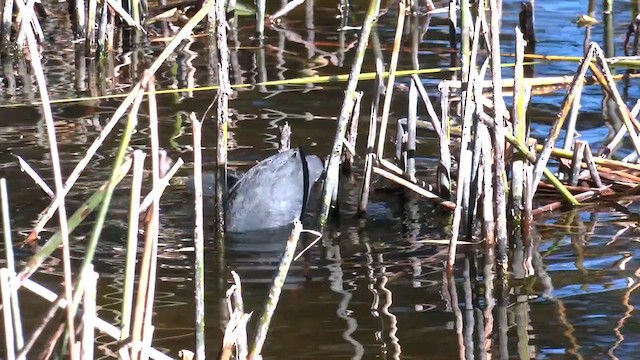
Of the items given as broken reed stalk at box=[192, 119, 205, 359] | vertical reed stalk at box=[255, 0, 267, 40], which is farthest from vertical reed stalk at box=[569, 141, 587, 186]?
vertical reed stalk at box=[255, 0, 267, 40]

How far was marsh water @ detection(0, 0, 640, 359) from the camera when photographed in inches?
130

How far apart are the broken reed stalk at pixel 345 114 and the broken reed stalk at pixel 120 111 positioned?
73 centimetres

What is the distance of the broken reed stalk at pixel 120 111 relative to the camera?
2.26m

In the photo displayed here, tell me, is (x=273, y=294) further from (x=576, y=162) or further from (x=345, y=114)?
(x=576, y=162)

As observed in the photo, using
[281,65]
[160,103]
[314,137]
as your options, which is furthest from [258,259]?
[281,65]

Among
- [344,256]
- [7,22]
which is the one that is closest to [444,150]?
[344,256]

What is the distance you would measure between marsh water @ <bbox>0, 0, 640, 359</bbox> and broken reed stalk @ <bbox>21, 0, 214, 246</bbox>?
46 cm

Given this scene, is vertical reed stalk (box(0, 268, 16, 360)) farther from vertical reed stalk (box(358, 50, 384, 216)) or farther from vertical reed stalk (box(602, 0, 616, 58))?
vertical reed stalk (box(602, 0, 616, 58))

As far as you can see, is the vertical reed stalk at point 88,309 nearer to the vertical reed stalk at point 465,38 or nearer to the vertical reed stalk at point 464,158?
the vertical reed stalk at point 464,158

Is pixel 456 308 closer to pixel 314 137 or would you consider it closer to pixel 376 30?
pixel 314 137

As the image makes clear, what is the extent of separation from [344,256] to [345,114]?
20.6 inches

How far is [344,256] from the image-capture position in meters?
4.04

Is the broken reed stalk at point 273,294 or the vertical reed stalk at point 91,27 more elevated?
the vertical reed stalk at point 91,27

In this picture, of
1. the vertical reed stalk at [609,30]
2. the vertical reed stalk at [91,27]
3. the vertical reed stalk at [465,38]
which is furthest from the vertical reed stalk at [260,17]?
the vertical reed stalk at [465,38]
